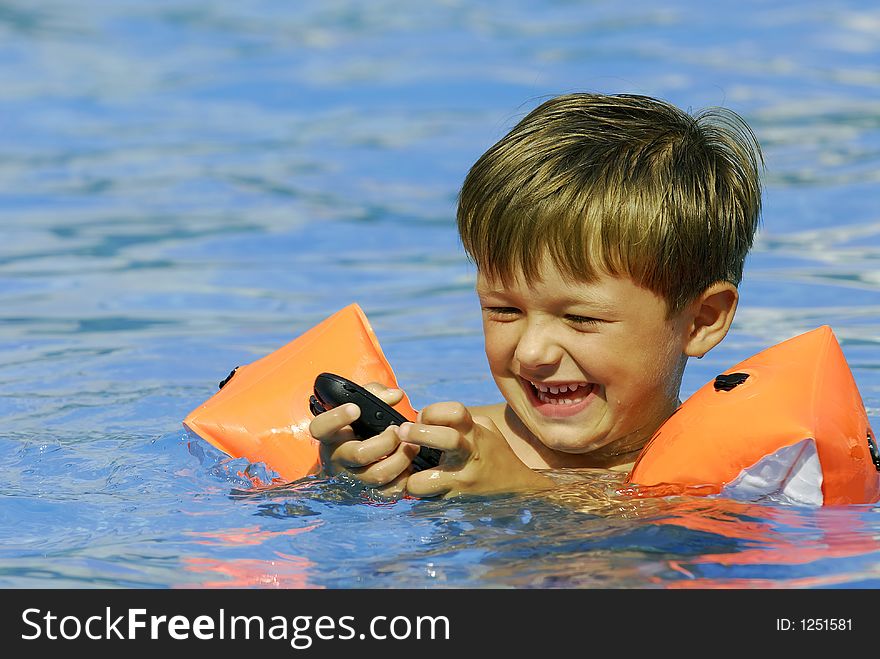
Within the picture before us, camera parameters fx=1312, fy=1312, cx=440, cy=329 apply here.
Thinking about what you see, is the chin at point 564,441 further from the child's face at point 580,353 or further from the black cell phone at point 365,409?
the black cell phone at point 365,409

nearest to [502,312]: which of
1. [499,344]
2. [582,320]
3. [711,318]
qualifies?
[499,344]

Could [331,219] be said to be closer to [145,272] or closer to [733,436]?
[145,272]

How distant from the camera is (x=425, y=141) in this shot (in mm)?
9391

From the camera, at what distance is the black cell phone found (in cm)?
317

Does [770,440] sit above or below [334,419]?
below

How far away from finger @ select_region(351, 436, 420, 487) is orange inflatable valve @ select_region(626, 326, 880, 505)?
662 millimetres

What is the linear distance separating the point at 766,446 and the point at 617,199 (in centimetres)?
73

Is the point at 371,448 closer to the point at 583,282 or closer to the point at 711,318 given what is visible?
the point at 583,282

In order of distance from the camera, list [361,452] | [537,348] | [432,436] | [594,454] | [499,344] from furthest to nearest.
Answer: [594,454]
[499,344]
[537,348]
[361,452]
[432,436]

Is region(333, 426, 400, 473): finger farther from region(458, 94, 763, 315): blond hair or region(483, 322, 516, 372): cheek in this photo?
region(458, 94, 763, 315): blond hair

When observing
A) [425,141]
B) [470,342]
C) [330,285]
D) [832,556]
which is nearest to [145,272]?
[330,285]

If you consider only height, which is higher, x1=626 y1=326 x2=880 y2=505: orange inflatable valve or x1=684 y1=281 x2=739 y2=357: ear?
x1=684 y1=281 x2=739 y2=357: ear

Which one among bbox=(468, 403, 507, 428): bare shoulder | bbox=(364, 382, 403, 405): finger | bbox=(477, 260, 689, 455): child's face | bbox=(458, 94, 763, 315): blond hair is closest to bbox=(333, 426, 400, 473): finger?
bbox=(364, 382, 403, 405): finger

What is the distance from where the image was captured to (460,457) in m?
3.12
